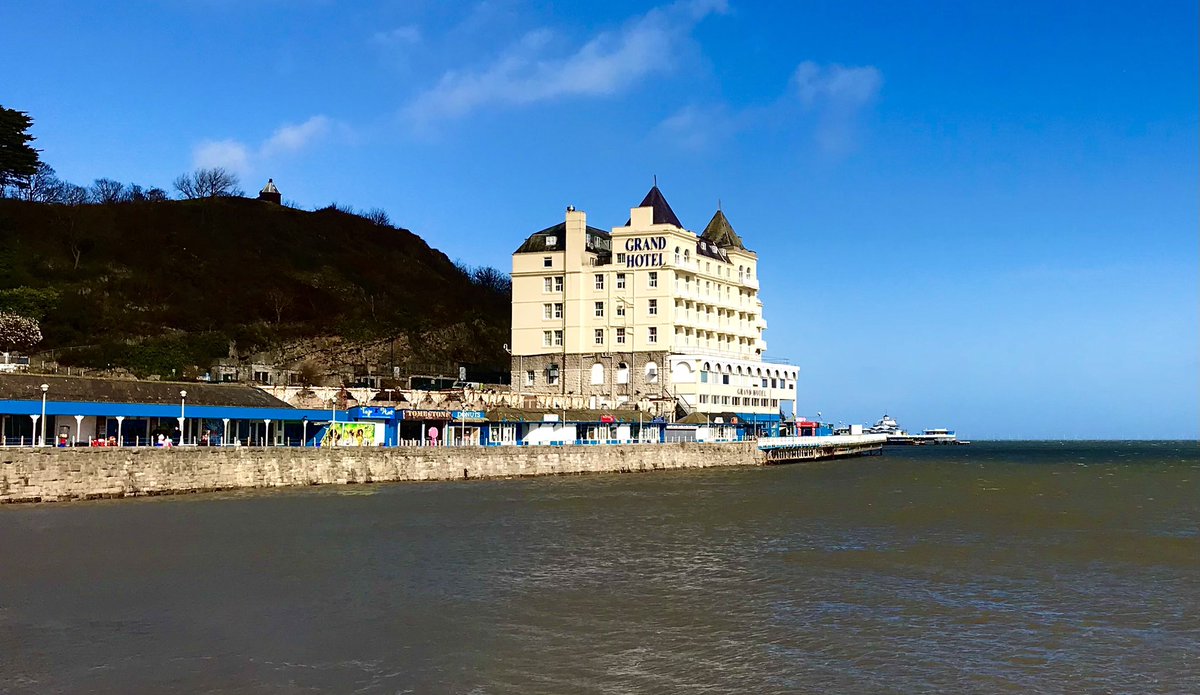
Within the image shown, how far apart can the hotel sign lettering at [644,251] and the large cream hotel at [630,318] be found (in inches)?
4.1

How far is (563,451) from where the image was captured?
80.4 metres

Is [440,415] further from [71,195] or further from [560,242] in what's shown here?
[71,195]


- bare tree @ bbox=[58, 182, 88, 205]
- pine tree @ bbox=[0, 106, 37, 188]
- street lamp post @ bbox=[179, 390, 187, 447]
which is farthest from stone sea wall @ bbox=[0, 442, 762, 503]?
bare tree @ bbox=[58, 182, 88, 205]

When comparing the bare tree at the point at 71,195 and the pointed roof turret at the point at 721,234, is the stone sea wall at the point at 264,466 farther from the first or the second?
the bare tree at the point at 71,195

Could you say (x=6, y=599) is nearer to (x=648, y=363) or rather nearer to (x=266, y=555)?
(x=266, y=555)

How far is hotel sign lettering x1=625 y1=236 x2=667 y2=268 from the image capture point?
4274 inches

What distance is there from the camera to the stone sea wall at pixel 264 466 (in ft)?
158

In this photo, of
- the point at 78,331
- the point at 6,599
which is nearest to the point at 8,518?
the point at 6,599

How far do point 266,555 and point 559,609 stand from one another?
12.3 m

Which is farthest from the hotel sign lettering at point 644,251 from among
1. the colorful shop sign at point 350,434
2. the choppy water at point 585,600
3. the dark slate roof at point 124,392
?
the choppy water at point 585,600

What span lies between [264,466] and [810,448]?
2774 inches

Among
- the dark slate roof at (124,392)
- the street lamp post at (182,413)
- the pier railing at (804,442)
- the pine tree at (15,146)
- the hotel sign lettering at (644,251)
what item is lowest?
the pier railing at (804,442)

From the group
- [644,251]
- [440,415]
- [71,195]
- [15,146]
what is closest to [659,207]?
[644,251]

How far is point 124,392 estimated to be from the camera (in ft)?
205
